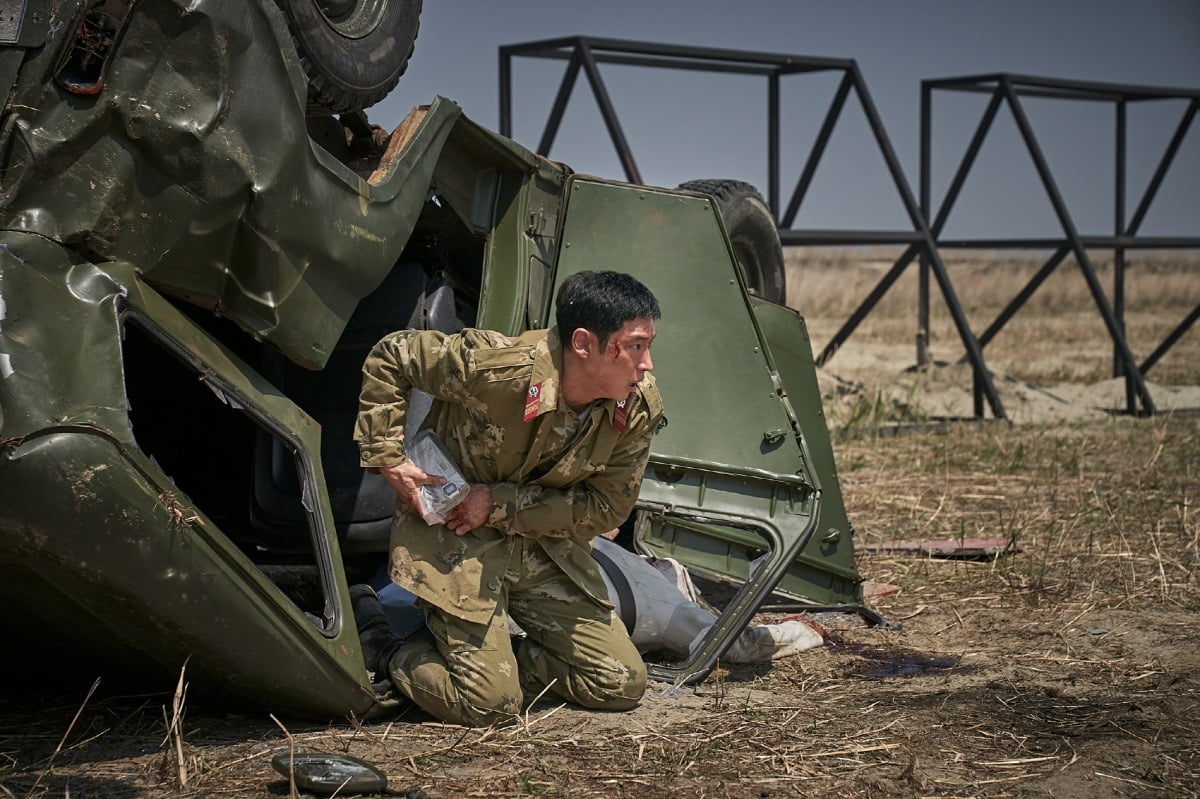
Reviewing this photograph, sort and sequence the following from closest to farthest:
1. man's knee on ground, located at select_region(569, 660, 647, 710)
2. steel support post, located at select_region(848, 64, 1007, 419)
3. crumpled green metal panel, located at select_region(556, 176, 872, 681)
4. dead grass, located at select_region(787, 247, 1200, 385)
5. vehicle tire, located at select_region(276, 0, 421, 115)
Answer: vehicle tire, located at select_region(276, 0, 421, 115)
man's knee on ground, located at select_region(569, 660, 647, 710)
crumpled green metal panel, located at select_region(556, 176, 872, 681)
steel support post, located at select_region(848, 64, 1007, 419)
dead grass, located at select_region(787, 247, 1200, 385)

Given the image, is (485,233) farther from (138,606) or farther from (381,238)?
(138,606)

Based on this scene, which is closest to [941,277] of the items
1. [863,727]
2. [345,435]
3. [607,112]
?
[607,112]

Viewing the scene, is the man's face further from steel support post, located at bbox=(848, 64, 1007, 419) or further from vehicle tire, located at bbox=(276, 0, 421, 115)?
steel support post, located at bbox=(848, 64, 1007, 419)

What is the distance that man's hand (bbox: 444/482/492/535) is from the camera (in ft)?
13.1

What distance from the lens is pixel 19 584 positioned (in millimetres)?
3195

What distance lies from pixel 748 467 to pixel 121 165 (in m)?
2.59

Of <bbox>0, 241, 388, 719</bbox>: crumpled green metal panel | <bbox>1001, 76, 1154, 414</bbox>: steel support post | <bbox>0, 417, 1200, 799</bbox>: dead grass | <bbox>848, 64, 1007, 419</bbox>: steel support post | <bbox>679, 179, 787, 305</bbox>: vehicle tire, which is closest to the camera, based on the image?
<bbox>0, 241, 388, 719</bbox>: crumpled green metal panel

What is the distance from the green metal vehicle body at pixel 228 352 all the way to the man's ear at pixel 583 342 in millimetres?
632

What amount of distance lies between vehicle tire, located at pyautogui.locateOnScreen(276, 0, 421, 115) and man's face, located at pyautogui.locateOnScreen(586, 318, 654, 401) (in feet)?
3.62

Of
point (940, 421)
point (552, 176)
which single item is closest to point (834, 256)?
point (940, 421)

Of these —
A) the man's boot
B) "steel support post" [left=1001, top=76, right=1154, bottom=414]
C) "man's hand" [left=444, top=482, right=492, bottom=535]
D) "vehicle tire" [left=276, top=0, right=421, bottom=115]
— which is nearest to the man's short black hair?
"man's hand" [left=444, top=482, right=492, bottom=535]

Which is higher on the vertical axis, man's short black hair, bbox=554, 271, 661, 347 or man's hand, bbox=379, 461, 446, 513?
man's short black hair, bbox=554, 271, 661, 347

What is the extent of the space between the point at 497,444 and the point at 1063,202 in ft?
31.1

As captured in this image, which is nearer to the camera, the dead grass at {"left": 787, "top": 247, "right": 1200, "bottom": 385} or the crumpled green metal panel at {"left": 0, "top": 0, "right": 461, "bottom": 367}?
the crumpled green metal panel at {"left": 0, "top": 0, "right": 461, "bottom": 367}
